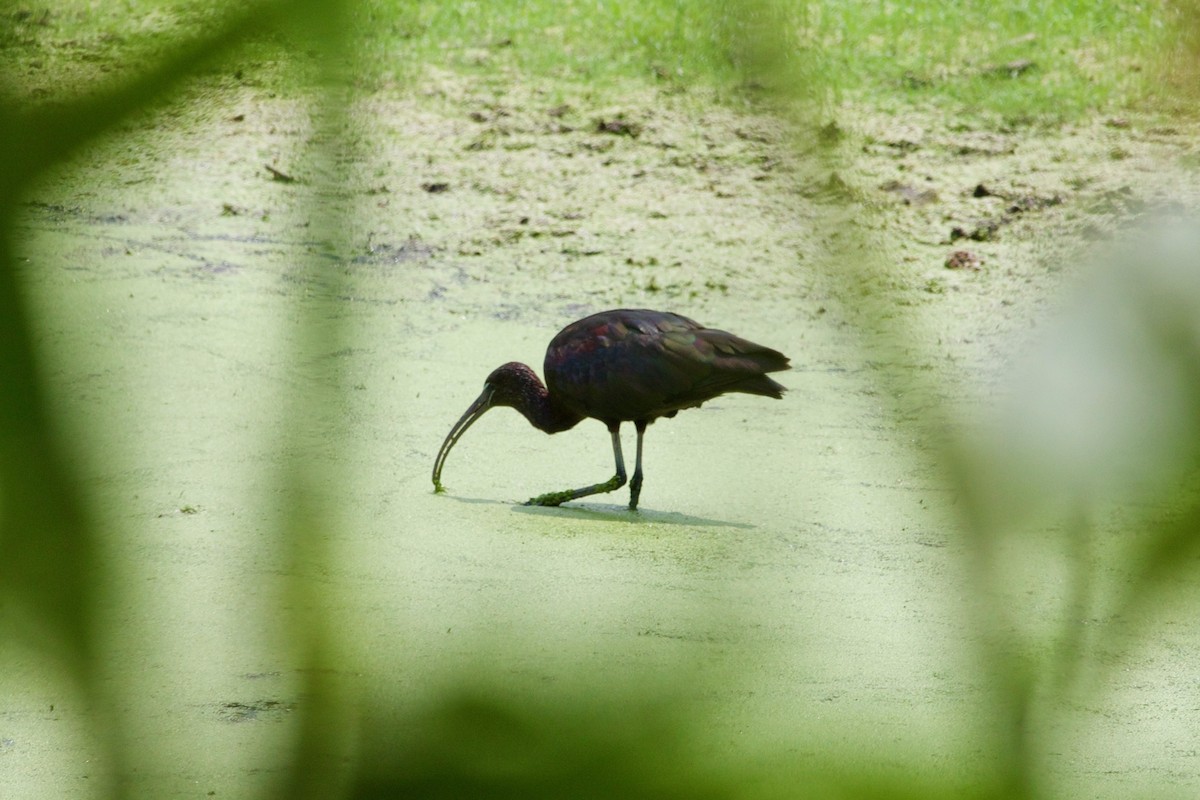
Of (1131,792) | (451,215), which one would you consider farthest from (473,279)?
(1131,792)

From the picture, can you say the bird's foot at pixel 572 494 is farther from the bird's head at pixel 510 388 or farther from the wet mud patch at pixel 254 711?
the wet mud patch at pixel 254 711

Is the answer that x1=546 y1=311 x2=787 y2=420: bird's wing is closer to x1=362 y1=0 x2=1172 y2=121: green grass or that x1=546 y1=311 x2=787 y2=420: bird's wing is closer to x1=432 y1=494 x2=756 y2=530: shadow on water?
x1=432 y1=494 x2=756 y2=530: shadow on water

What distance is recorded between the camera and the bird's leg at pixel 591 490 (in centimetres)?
495

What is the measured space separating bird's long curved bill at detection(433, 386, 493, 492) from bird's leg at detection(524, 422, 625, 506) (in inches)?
12.5

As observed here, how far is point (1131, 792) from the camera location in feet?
2.54

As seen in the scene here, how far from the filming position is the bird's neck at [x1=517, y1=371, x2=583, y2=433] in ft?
18.8

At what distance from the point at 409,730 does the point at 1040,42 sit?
0.38m

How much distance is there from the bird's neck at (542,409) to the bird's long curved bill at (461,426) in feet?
0.48

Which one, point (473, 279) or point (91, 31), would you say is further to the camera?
point (473, 279)

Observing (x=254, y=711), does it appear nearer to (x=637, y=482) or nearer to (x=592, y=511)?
(x=592, y=511)

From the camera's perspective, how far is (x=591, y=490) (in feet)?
17.1

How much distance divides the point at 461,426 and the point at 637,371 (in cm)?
68

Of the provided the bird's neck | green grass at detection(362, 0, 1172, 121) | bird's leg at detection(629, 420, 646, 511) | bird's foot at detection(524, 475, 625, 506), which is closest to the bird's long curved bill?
the bird's neck

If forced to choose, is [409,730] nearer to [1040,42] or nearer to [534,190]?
[1040,42]
